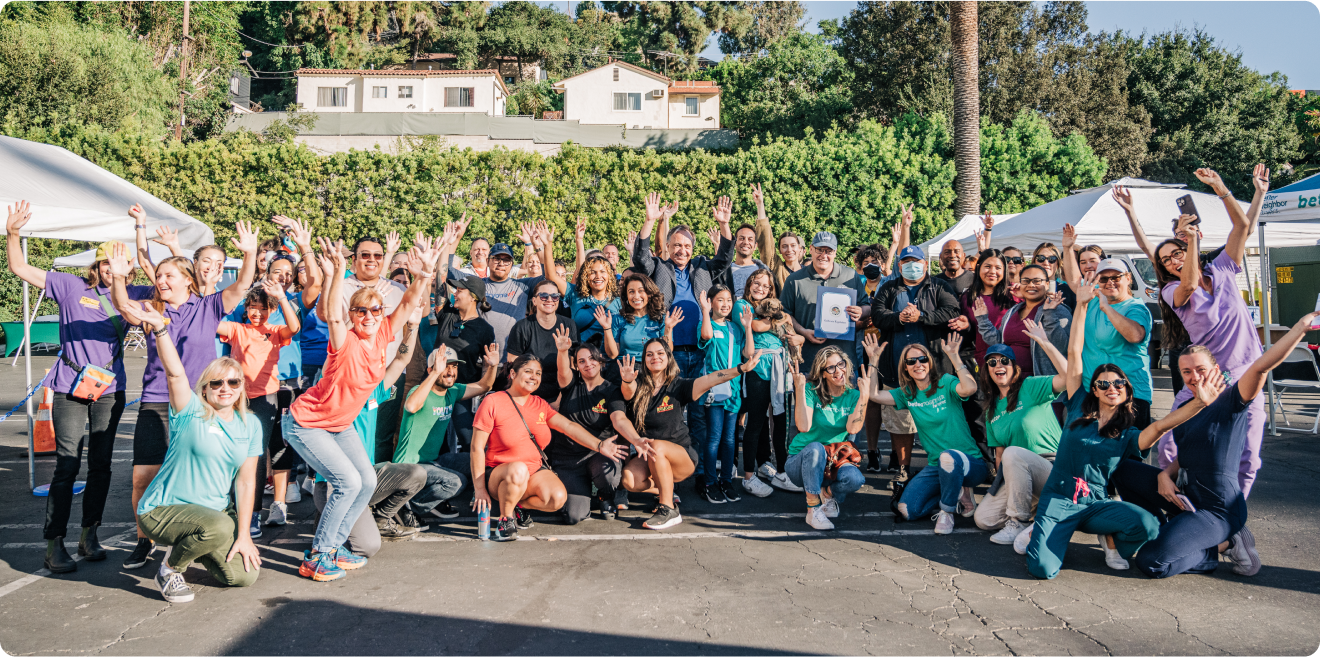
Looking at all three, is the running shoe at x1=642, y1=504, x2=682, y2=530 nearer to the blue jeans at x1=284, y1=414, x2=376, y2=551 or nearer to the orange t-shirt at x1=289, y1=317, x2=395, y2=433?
the blue jeans at x1=284, y1=414, x2=376, y2=551

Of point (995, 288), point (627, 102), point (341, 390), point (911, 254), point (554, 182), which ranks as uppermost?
point (627, 102)

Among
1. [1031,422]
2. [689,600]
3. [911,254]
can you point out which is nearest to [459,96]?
[911,254]

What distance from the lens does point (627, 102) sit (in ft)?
146

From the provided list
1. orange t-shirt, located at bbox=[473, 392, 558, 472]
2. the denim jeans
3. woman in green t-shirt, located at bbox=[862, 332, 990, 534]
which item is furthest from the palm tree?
the denim jeans

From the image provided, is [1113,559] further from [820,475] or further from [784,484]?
[784,484]

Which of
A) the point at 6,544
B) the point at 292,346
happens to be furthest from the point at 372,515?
the point at 6,544

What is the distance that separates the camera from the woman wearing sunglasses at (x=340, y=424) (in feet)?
14.7

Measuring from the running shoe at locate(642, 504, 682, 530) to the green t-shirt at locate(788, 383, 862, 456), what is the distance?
1.09 metres

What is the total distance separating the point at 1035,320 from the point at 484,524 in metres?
4.44

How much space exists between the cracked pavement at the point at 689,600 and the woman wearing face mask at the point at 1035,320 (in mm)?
1412

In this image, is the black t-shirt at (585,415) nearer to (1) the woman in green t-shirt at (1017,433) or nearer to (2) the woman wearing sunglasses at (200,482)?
(2) the woman wearing sunglasses at (200,482)

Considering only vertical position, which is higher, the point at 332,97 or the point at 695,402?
the point at 332,97

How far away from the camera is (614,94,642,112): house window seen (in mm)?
44406

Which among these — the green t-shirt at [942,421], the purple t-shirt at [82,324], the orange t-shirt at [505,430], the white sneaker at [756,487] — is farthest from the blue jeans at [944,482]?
the purple t-shirt at [82,324]
